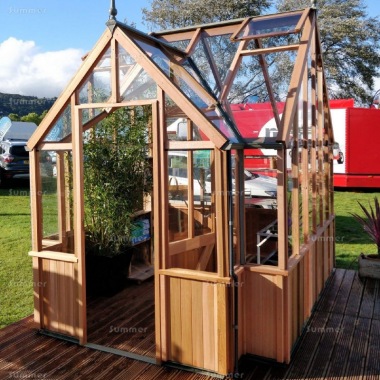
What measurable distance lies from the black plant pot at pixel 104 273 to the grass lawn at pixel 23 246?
32.8 inches

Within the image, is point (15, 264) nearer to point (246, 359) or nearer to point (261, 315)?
point (246, 359)

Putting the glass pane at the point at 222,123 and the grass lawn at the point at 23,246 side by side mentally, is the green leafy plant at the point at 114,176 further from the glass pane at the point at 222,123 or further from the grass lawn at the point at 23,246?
the glass pane at the point at 222,123

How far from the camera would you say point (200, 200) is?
523cm

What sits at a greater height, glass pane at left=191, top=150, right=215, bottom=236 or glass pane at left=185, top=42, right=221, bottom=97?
glass pane at left=185, top=42, right=221, bottom=97

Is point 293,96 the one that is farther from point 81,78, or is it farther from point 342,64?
point 342,64

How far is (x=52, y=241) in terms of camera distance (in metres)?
5.23

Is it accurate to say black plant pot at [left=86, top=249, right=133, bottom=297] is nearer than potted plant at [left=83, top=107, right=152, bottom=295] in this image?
No

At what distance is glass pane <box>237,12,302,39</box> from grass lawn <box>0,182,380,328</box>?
296cm

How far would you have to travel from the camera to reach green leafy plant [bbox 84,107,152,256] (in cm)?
593

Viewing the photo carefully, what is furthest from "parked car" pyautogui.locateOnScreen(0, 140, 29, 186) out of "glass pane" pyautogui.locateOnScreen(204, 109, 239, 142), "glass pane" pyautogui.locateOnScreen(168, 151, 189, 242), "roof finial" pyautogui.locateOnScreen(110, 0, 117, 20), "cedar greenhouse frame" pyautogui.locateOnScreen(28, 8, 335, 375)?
"glass pane" pyautogui.locateOnScreen(204, 109, 239, 142)

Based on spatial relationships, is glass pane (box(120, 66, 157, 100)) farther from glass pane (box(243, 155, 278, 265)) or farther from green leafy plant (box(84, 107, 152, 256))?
glass pane (box(243, 155, 278, 265))

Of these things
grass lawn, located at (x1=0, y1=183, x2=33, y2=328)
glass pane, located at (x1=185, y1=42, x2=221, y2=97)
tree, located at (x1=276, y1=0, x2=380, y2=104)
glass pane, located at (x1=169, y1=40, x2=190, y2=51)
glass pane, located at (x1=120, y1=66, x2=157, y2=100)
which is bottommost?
grass lawn, located at (x1=0, y1=183, x2=33, y2=328)

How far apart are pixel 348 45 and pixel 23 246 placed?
73.7 feet

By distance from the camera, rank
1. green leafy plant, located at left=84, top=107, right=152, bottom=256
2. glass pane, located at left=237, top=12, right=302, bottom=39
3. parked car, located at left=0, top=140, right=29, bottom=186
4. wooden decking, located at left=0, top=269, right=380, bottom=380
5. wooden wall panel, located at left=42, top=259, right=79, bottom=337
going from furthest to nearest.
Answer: parked car, located at left=0, top=140, right=29, bottom=186
green leafy plant, located at left=84, top=107, right=152, bottom=256
glass pane, located at left=237, top=12, right=302, bottom=39
wooden wall panel, located at left=42, top=259, right=79, bottom=337
wooden decking, located at left=0, top=269, right=380, bottom=380
